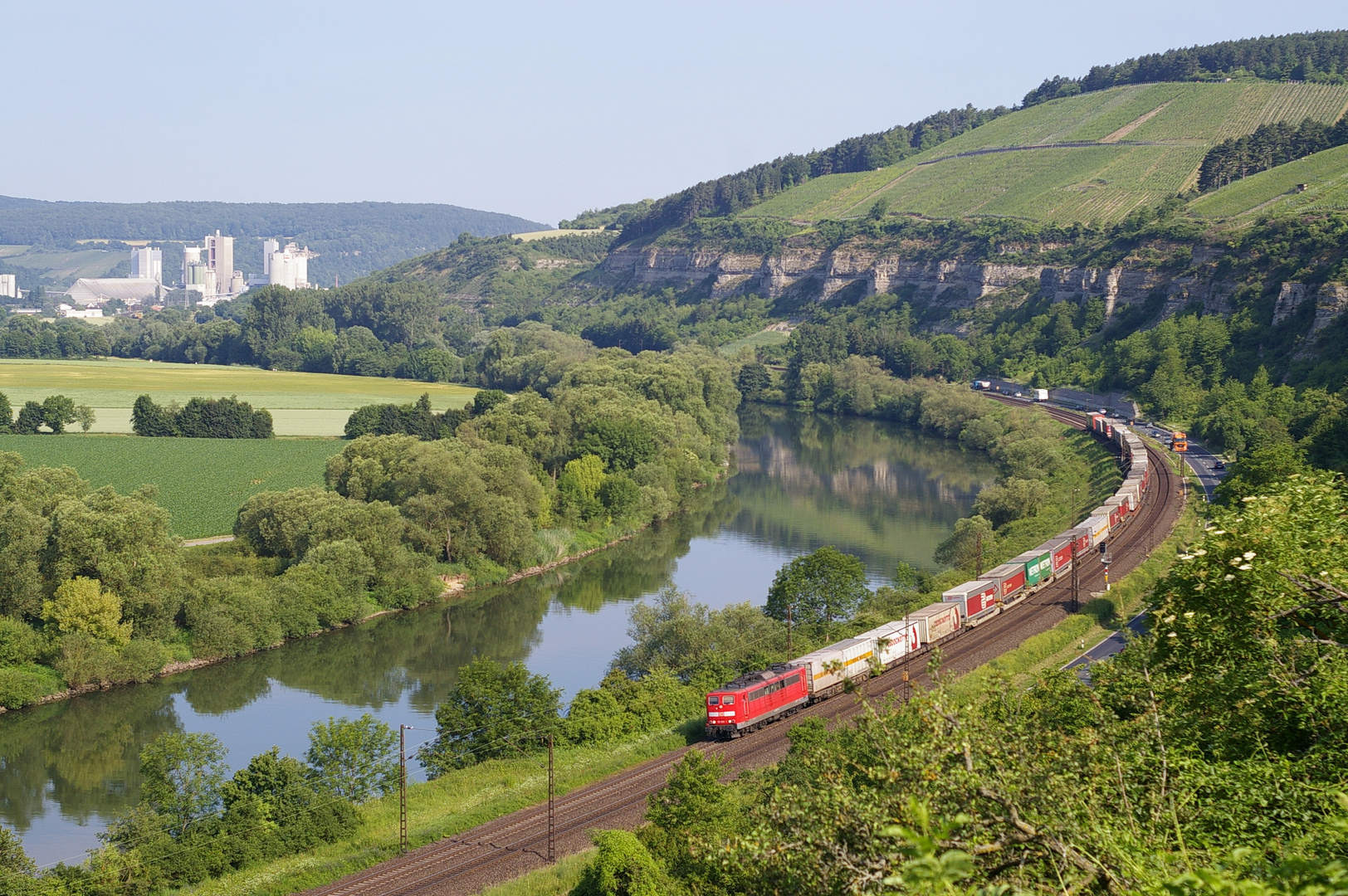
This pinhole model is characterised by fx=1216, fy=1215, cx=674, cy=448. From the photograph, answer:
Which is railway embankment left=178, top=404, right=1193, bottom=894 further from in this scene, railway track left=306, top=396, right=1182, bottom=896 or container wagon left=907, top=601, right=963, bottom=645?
container wagon left=907, top=601, right=963, bottom=645

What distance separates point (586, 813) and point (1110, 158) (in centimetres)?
15912

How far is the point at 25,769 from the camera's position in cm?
3738

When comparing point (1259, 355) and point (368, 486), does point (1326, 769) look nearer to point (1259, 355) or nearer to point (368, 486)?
point (368, 486)

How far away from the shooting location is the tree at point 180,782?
29.4 m

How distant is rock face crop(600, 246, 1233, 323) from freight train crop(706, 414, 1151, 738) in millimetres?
59832

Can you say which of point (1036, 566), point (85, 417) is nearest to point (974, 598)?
point (1036, 566)

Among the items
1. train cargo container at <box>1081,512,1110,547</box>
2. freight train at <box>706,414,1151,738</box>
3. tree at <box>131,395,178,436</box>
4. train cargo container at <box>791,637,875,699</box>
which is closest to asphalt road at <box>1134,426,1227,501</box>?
freight train at <box>706,414,1151,738</box>

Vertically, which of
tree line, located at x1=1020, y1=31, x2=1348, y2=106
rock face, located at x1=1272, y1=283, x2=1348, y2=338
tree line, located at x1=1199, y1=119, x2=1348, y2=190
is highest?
tree line, located at x1=1020, y1=31, x2=1348, y2=106

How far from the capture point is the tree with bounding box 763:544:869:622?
1876 inches

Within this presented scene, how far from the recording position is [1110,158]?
550 feet

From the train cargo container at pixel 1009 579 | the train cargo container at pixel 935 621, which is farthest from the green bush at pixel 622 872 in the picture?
the train cargo container at pixel 1009 579

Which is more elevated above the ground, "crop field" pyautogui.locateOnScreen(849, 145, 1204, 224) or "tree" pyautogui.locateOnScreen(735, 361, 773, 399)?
"crop field" pyautogui.locateOnScreen(849, 145, 1204, 224)

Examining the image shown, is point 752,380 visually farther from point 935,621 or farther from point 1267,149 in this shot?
point 935,621

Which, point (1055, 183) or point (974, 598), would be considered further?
point (1055, 183)
